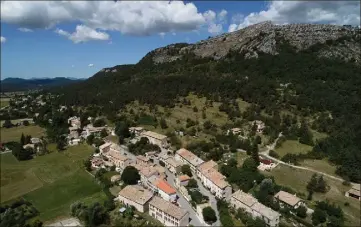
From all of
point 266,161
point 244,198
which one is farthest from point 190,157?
point 244,198

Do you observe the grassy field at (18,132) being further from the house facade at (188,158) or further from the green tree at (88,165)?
the house facade at (188,158)

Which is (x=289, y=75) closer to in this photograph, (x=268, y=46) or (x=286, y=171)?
(x=268, y=46)

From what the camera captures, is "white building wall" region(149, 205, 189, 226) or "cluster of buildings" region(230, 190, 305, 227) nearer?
"white building wall" region(149, 205, 189, 226)

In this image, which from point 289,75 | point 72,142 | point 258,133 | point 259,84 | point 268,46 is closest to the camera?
point 258,133

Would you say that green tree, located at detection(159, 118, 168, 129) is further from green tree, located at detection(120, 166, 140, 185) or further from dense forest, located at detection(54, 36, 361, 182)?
green tree, located at detection(120, 166, 140, 185)

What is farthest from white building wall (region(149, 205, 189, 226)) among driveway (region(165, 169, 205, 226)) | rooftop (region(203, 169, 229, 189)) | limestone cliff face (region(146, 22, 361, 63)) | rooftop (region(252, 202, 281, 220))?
limestone cliff face (region(146, 22, 361, 63))

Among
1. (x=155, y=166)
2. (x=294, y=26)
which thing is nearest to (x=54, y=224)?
(x=155, y=166)

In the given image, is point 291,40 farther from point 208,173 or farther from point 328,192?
point 208,173
